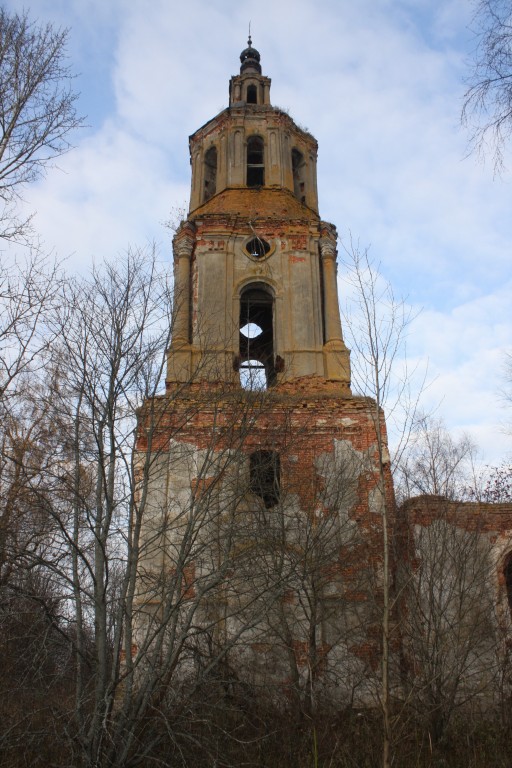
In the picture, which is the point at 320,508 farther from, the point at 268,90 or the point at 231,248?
the point at 268,90

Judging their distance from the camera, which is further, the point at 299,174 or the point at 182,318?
the point at 299,174

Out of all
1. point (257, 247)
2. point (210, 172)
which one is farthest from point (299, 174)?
point (257, 247)

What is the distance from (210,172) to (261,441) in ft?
34.6

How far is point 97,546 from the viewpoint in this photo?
24.6 feet

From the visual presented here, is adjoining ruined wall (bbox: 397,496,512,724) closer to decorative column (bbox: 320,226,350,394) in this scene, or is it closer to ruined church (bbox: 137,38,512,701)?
ruined church (bbox: 137,38,512,701)

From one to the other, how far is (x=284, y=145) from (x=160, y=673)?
15926 millimetres

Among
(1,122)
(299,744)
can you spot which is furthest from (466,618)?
(1,122)

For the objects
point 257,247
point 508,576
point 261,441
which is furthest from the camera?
point 257,247

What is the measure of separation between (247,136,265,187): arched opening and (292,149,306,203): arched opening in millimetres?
961

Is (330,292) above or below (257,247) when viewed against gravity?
below

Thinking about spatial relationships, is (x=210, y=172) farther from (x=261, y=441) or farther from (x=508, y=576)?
(x=508, y=576)

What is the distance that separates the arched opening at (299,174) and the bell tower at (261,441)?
0.14 feet

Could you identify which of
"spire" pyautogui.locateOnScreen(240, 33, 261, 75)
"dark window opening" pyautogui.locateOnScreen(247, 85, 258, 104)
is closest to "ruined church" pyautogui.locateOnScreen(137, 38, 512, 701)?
"dark window opening" pyautogui.locateOnScreen(247, 85, 258, 104)

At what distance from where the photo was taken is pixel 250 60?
2375cm
